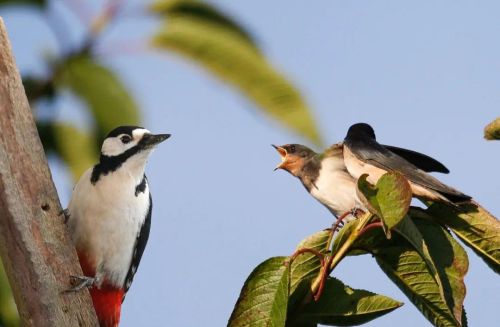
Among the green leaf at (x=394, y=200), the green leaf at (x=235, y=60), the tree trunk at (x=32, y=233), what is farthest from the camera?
the green leaf at (x=235, y=60)

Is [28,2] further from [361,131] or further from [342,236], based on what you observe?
[361,131]

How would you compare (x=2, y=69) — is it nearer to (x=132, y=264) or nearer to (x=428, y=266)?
(x=132, y=264)

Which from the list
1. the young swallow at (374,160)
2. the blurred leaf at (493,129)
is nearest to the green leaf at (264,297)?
the blurred leaf at (493,129)

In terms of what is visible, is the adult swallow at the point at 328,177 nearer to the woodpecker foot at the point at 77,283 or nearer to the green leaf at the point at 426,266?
the green leaf at the point at 426,266

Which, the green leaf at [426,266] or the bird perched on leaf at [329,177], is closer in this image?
the green leaf at [426,266]

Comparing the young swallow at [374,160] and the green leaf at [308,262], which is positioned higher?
the young swallow at [374,160]

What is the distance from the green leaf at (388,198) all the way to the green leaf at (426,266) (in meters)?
0.30

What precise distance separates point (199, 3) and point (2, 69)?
800 mm

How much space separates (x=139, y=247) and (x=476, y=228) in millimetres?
1946

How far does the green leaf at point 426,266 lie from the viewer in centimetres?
261

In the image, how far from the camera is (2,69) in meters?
3.10

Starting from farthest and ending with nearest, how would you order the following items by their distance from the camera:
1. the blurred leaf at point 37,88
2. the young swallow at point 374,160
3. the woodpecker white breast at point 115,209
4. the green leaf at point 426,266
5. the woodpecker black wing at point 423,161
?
the woodpecker white breast at point 115,209, the young swallow at point 374,160, the woodpecker black wing at point 423,161, the blurred leaf at point 37,88, the green leaf at point 426,266

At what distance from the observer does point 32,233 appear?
296 cm

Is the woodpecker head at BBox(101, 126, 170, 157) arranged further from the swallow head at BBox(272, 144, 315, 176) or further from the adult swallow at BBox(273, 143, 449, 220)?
the swallow head at BBox(272, 144, 315, 176)
